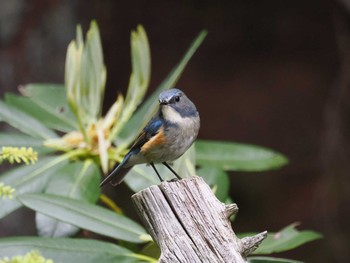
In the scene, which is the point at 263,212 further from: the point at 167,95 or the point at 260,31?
the point at 167,95

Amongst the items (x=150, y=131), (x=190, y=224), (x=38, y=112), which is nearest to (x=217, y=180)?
(x=150, y=131)

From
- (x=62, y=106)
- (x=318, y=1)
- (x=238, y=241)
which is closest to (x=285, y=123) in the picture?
(x=318, y=1)

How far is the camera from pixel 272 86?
541 centimetres

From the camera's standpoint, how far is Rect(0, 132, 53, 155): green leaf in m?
2.41

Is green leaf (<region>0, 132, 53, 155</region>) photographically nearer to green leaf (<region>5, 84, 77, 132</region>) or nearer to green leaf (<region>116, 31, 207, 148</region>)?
green leaf (<region>5, 84, 77, 132</region>)

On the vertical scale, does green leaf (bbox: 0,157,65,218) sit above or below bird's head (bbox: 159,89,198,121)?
below

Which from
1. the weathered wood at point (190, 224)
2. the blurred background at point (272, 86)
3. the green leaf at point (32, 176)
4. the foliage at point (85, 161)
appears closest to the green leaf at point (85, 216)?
the foliage at point (85, 161)

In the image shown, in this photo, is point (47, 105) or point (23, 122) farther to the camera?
point (47, 105)

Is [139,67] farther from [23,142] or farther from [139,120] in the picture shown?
[23,142]

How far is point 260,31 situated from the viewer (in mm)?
5348

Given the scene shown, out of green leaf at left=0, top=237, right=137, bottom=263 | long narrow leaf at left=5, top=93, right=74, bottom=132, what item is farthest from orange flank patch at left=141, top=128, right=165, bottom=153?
long narrow leaf at left=5, top=93, right=74, bottom=132

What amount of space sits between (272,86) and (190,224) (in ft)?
13.2

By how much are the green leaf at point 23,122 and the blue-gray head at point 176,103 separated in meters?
0.66

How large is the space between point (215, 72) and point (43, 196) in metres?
3.50
